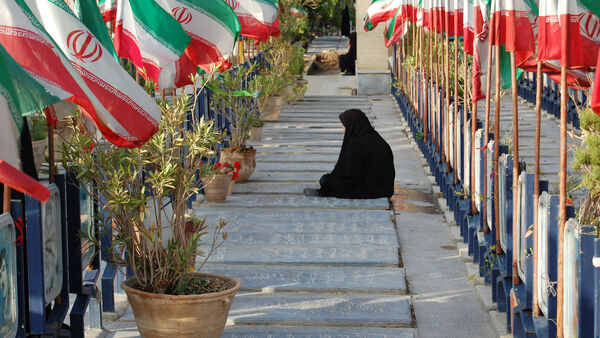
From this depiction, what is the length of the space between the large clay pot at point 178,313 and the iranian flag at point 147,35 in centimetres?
272

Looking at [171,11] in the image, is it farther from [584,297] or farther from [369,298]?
[584,297]

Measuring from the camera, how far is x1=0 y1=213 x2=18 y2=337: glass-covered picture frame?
164 inches

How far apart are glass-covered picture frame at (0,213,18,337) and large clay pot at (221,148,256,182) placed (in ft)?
22.8

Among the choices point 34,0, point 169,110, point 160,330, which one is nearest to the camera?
point 34,0

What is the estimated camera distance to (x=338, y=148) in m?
14.4

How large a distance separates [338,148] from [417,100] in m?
1.73

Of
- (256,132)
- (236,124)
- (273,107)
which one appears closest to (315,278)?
(236,124)

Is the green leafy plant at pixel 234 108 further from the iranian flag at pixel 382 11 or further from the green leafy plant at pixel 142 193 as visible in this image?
the iranian flag at pixel 382 11

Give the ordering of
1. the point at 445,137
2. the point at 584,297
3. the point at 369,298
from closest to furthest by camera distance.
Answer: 1. the point at 584,297
2. the point at 369,298
3. the point at 445,137

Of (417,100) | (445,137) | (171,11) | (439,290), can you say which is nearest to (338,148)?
(417,100)

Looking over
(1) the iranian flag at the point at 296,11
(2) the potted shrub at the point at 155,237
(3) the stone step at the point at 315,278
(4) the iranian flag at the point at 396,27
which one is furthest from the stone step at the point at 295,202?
(1) the iranian flag at the point at 296,11

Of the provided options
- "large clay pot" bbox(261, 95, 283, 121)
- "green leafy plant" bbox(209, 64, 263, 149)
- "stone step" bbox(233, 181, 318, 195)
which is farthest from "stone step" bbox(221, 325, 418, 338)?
"large clay pot" bbox(261, 95, 283, 121)

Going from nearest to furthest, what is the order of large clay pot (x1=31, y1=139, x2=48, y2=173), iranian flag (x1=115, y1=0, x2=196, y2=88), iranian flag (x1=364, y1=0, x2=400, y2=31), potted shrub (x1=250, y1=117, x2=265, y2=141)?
iranian flag (x1=115, y1=0, x2=196, y2=88)
large clay pot (x1=31, y1=139, x2=48, y2=173)
potted shrub (x1=250, y1=117, x2=265, y2=141)
iranian flag (x1=364, y1=0, x2=400, y2=31)

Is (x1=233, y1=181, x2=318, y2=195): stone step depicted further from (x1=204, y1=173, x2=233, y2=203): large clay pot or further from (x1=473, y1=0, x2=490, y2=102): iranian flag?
(x1=473, y1=0, x2=490, y2=102): iranian flag
